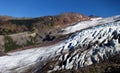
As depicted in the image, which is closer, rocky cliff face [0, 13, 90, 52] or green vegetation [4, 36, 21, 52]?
green vegetation [4, 36, 21, 52]

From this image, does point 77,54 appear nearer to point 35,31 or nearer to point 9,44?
point 9,44

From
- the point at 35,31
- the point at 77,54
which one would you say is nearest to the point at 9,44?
the point at 35,31

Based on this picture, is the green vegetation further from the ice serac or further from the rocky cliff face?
the ice serac

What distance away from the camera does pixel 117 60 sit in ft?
142

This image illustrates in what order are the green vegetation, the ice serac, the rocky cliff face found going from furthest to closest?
1. the rocky cliff face
2. the green vegetation
3. the ice serac

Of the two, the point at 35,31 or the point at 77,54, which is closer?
the point at 77,54

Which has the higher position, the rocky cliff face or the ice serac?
the rocky cliff face

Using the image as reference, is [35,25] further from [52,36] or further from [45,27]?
[52,36]

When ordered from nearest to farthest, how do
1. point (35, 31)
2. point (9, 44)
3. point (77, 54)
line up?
1. point (77, 54)
2. point (9, 44)
3. point (35, 31)

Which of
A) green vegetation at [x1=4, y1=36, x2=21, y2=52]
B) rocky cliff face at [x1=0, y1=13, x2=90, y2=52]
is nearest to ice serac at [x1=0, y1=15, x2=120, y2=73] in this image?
rocky cliff face at [x1=0, y1=13, x2=90, y2=52]

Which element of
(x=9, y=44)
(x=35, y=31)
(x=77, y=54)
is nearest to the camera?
(x=77, y=54)

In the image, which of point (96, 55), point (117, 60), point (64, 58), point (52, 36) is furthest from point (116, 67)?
point (52, 36)

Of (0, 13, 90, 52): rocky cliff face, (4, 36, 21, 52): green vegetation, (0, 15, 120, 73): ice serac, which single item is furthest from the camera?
(0, 13, 90, 52): rocky cliff face

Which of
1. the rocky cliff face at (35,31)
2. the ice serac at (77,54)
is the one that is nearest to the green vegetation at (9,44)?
the rocky cliff face at (35,31)
